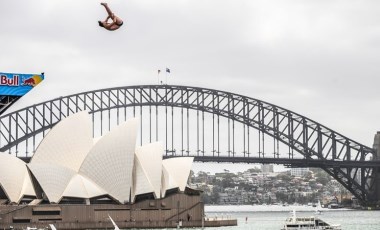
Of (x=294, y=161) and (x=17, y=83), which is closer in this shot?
(x=17, y=83)

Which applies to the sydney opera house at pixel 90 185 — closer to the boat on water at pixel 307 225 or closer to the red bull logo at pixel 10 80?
the boat on water at pixel 307 225

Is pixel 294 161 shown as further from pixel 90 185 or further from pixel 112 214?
pixel 90 185

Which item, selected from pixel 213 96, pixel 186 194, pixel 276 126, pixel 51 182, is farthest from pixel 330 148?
pixel 51 182

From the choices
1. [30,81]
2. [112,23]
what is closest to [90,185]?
[30,81]

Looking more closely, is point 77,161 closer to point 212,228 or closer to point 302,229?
point 212,228

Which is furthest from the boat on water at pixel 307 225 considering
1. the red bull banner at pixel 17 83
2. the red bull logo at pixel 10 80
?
the red bull logo at pixel 10 80

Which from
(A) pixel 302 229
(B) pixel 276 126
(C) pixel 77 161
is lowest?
(A) pixel 302 229
